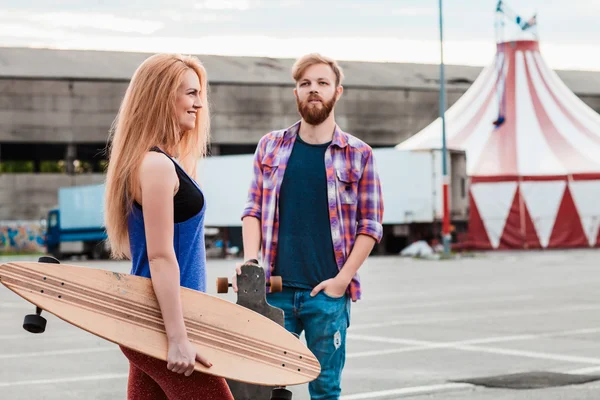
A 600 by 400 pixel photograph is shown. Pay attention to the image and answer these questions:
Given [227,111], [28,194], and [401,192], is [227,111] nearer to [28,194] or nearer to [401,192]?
[28,194]

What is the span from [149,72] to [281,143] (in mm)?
1445

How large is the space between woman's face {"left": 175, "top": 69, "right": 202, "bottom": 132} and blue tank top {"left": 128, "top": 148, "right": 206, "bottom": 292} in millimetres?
175

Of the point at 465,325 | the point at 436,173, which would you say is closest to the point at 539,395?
the point at 465,325

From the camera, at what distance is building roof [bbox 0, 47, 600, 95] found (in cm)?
5300

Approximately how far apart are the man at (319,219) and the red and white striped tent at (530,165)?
35902 millimetres

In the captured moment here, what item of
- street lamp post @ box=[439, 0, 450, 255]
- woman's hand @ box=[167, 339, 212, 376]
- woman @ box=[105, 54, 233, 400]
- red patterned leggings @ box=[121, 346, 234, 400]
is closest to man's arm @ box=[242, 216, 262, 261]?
woman @ box=[105, 54, 233, 400]

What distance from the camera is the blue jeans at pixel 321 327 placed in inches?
205

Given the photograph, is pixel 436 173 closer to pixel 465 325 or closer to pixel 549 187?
pixel 549 187

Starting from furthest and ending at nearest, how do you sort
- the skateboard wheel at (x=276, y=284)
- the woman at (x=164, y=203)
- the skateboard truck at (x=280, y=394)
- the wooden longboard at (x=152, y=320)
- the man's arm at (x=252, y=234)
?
1. the man's arm at (x=252, y=234)
2. the skateboard wheel at (x=276, y=284)
3. the skateboard truck at (x=280, y=394)
4. the woman at (x=164, y=203)
5. the wooden longboard at (x=152, y=320)

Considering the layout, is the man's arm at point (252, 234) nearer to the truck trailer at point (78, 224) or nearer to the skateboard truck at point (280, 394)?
the skateboard truck at point (280, 394)

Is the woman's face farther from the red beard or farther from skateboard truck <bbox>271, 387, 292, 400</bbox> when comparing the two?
the red beard

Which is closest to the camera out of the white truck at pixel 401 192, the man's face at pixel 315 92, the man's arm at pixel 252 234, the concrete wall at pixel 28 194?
the man's face at pixel 315 92

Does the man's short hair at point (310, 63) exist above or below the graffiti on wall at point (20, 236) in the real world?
above

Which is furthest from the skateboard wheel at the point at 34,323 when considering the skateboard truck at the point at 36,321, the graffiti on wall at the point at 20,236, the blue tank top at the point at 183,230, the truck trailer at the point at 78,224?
the graffiti on wall at the point at 20,236
